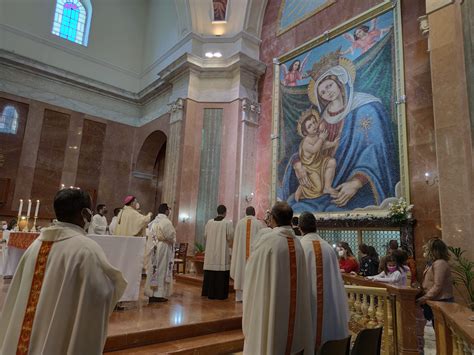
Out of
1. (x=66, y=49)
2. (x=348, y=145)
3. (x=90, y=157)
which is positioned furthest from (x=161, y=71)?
(x=348, y=145)

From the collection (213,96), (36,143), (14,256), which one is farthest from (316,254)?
(36,143)

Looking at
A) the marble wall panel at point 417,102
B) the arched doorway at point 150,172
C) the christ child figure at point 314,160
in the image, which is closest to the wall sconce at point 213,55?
the marble wall panel at point 417,102

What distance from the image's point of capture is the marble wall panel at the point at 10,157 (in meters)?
11.6

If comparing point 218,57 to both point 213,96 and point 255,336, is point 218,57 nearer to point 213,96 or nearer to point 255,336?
point 213,96

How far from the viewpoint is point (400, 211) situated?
7.24 metres

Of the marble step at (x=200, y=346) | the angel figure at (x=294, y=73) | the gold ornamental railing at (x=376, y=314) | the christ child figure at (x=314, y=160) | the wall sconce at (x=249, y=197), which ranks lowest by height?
the marble step at (x=200, y=346)

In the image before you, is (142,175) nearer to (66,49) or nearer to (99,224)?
(66,49)

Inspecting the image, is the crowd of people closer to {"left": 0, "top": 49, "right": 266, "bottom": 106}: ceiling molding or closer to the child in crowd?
the child in crowd

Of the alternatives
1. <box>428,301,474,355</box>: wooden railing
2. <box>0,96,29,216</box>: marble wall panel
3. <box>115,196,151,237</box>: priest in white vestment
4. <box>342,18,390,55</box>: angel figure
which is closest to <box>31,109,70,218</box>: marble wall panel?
<box>0,96,29,216</box>: marble wall panel

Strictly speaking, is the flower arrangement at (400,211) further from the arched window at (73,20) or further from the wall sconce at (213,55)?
the arched window at (73,20)

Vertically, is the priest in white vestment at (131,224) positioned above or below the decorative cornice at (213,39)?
below

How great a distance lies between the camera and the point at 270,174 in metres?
10.8

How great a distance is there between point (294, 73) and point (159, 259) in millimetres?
7214

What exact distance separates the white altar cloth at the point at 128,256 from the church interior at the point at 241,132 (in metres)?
0.03
